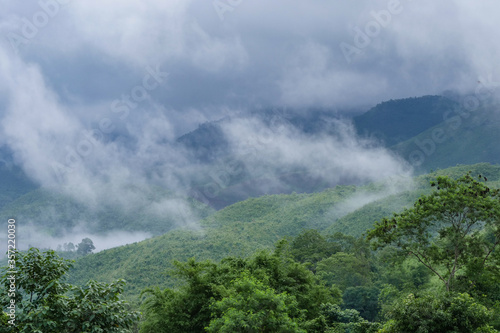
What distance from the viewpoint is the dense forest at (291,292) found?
10133mm

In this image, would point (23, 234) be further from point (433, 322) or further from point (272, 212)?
point (433, 322)

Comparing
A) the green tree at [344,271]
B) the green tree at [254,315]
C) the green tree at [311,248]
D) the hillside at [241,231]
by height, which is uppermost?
the hillside at [241,231]

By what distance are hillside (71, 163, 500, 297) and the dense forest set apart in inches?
2231

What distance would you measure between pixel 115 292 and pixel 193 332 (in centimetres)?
1334

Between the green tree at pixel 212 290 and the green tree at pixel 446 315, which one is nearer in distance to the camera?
the green tree at pixel 446 315

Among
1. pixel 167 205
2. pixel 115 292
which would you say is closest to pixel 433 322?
pixel 115 292

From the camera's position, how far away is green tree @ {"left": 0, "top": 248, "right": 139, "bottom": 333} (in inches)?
379

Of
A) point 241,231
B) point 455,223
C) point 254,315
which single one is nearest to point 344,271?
point 455,223

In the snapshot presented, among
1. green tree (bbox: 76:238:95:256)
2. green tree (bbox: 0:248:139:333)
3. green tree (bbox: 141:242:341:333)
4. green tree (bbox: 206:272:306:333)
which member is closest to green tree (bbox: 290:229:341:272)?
green tree (bbox: 141:242:341:333)

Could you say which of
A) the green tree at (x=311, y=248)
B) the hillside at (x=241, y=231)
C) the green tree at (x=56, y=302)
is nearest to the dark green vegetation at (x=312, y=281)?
the green tree at (x=56, y=302)

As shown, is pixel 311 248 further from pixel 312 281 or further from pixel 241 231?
pixel 241 231

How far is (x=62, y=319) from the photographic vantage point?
9.77 metres

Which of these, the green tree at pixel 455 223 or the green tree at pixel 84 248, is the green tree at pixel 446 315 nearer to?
the green tree at pixel 455 223

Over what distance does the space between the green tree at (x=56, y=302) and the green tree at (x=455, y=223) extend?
16.1 m
